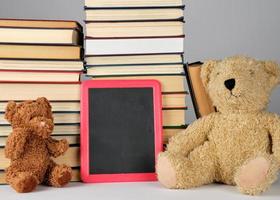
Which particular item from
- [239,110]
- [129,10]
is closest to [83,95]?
[129,10]

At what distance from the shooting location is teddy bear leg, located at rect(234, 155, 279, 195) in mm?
892

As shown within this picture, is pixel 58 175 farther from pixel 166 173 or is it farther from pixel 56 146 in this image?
pixel 166 173

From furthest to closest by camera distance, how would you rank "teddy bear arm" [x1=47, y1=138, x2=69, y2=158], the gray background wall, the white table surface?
the gray background wall
"teddy bear arm" [x1=47, y1=138, x2=69, y2=158]
the white table surface

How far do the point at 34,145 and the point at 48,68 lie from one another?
0.53ft

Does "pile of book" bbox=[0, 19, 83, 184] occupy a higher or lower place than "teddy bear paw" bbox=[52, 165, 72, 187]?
higher

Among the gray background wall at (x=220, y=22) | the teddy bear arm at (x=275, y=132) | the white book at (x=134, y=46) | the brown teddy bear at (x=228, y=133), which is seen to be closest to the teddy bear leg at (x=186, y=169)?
the brown teddy bear at (x=228, y=133)

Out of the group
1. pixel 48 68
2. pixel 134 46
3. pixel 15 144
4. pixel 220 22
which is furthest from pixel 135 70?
pixel 220 22

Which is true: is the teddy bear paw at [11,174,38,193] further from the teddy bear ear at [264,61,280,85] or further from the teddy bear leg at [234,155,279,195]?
the teddy bear ear at [264,61,280,85]

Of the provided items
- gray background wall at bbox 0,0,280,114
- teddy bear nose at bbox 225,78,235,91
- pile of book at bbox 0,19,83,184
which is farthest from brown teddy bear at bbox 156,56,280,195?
gray background wall at bbox 0,0,280,114

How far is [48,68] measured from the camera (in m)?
1.05

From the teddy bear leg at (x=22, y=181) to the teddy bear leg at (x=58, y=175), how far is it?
0.05m

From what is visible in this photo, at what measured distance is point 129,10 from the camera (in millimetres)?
1064

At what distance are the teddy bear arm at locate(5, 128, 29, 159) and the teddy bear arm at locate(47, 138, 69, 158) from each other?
6 centimetres

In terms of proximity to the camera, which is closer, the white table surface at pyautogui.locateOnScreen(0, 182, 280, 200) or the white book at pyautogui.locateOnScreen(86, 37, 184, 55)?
the white table surface at pyautogui.locateOnScreen(0, 182, 280, 200)
